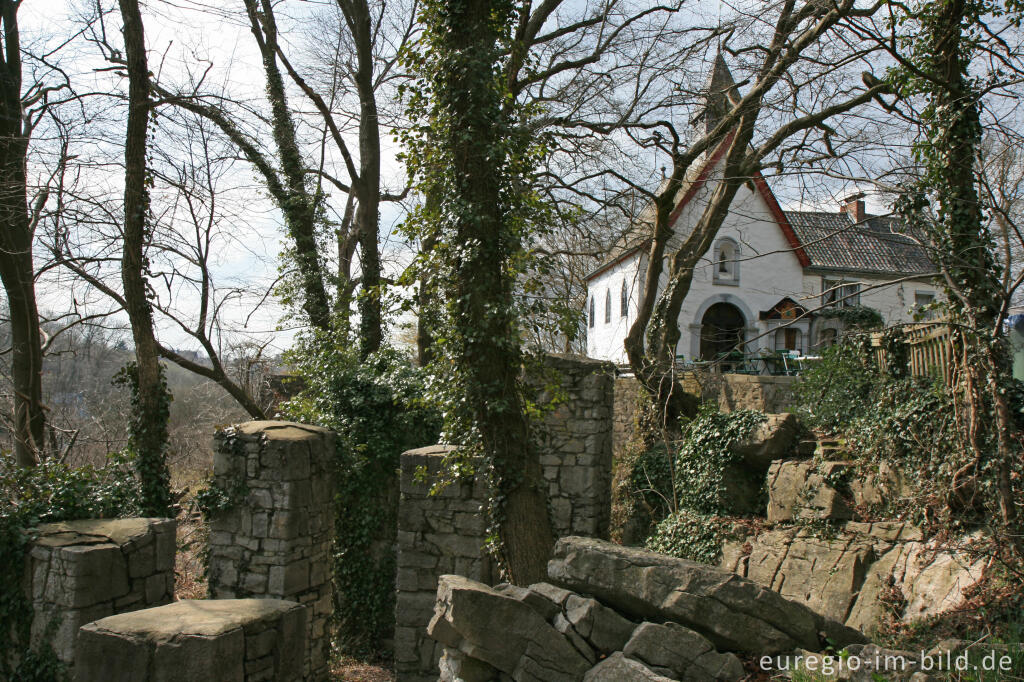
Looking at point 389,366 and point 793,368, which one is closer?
point 389,366

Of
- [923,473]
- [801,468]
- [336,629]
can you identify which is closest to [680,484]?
[801,468]

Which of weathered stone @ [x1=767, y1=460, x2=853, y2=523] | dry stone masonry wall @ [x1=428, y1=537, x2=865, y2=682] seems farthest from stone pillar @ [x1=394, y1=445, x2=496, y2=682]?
weathered stone @ [x1=767, y1=460, x2=853, y2=523]

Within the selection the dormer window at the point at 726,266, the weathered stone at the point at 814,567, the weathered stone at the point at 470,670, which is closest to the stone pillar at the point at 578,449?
the weathered stone at the point at 814,567

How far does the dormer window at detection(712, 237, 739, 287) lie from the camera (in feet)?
77.9

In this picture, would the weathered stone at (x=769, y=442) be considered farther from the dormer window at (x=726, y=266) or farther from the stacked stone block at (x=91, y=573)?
the dormer window at (x=726, y=266)

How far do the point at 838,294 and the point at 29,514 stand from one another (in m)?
21.4

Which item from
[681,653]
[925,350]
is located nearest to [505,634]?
[681,653]

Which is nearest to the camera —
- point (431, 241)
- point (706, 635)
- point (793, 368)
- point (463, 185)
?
point (706, 635)

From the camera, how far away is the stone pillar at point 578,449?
30.1ft

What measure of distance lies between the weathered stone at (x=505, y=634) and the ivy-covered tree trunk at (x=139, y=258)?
18.3ft

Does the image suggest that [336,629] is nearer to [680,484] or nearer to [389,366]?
[389,366]

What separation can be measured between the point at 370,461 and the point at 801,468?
5.64 metres

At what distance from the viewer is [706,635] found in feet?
14.7

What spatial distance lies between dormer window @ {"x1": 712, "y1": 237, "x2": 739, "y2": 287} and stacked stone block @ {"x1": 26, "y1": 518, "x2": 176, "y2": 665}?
66.8 feet
